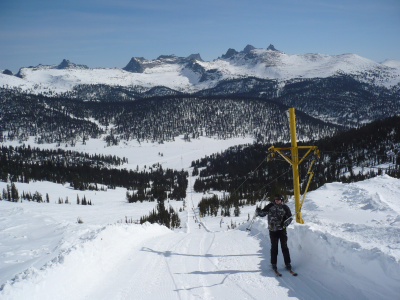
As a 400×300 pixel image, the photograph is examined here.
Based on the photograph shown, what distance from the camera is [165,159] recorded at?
156250mm

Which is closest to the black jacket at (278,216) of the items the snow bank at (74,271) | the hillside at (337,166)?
the snow bank at (74,271)

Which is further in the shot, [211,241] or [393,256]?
[211,241]

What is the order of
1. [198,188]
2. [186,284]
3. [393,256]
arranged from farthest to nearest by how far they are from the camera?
1. [198,188]
2. [186,284]
3. [393,256]

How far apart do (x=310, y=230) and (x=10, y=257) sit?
16.5 metres

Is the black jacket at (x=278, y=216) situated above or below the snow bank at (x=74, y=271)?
above

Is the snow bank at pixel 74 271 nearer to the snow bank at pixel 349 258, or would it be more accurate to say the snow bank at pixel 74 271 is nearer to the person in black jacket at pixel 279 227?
the person in black jacket at pixel 279 227

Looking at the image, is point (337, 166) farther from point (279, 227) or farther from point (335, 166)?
point (279, 227)

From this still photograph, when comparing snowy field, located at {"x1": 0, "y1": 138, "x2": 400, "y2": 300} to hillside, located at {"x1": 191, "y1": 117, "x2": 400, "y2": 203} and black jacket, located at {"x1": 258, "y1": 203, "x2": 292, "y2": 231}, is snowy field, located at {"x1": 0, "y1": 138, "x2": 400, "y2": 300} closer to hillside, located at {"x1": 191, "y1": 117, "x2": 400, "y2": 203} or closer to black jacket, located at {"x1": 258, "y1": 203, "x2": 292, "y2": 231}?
black jacket, located at {"x1": 258, "y1": 203, "x2": 292, "y2": 231}

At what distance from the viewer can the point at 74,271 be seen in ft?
23.7

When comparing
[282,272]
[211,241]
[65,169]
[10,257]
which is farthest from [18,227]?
[65,169]

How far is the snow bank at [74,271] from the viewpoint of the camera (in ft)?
19.6

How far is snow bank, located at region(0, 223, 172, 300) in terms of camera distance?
598 cm

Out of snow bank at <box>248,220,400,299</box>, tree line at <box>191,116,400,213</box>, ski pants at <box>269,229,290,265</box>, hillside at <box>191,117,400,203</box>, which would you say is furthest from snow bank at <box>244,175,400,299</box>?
hillside at <box>191,117,400,203</box>

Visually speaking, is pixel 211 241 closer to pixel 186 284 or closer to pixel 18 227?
pixel 186 284
